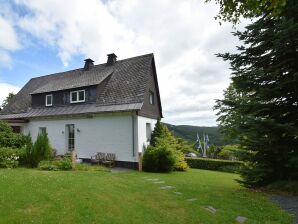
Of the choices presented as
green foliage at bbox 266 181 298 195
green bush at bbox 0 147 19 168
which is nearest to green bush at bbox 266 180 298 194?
green foliage at bbox 266 181 298 195

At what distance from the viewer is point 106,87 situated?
752 inches

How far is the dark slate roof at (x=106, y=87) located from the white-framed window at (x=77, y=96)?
1.66 ft

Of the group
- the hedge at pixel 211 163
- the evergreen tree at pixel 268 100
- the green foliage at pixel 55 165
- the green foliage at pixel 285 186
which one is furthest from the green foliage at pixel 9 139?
the hedge at pixel 211 163

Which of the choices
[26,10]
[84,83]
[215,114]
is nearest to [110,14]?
[26,10]

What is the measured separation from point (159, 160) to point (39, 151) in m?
7.13

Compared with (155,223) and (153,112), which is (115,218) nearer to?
(155,223)

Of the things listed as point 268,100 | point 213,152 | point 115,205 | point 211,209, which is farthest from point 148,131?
point 213,152

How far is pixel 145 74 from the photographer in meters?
18.4

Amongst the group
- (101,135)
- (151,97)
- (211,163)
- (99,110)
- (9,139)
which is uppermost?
(151,97)

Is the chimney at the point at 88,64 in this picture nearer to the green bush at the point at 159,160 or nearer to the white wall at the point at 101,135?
the white wall at the point at 101,135

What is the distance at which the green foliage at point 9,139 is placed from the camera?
557 inches

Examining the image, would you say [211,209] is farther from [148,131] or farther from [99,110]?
[148,131]

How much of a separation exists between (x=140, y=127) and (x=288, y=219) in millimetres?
11219

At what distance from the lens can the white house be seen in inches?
639
